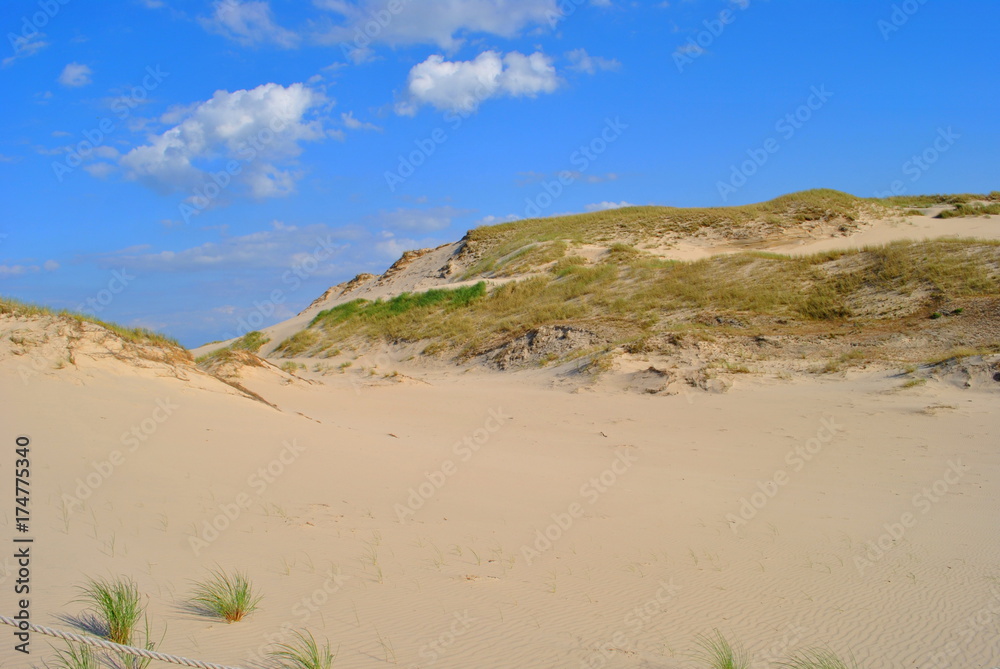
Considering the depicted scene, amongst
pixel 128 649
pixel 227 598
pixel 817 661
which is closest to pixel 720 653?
pixel 817 661

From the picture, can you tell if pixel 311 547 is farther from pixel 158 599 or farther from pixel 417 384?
pixel 417 384

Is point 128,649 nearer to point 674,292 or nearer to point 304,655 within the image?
point 304,655

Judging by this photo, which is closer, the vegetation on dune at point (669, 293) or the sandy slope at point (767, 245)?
the vegetation on dune at point (669, 293)

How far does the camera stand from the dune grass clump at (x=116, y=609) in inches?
131

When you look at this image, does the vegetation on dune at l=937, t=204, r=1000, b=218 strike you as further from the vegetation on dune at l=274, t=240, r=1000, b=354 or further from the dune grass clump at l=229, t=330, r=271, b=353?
the dune grass clump at l=229, t=330, r=271, b=353

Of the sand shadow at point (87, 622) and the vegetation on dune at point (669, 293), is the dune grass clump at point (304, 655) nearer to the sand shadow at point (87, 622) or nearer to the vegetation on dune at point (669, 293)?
the sand shadow at point (87, 622)

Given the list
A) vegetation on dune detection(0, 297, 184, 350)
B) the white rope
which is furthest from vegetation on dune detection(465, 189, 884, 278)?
the white rope

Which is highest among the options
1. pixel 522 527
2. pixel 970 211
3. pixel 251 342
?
pixel 970 211

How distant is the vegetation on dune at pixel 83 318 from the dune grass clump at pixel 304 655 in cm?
784

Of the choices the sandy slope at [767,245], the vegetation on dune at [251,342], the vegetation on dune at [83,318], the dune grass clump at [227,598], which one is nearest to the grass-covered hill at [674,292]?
the sandy slope at [767,245]

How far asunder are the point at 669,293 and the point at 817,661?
16.1 metres

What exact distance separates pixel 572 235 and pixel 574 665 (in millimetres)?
29111

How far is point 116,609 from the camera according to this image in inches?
133

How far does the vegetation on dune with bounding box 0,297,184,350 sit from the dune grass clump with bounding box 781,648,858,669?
9.75 metres
